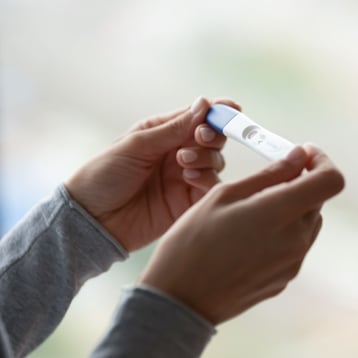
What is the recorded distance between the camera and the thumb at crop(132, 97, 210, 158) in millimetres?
619

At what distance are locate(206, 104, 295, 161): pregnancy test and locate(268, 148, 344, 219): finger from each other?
2.4 inches

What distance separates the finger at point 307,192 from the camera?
0.45 meters

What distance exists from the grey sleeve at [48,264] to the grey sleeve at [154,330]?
0.20 meters

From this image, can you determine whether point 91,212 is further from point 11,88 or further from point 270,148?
point 11,88

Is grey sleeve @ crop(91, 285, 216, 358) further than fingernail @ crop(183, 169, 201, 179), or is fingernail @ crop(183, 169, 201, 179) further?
fingernail @ crop(183, 169, 201, 179)

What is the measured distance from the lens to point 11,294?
631 millimetres

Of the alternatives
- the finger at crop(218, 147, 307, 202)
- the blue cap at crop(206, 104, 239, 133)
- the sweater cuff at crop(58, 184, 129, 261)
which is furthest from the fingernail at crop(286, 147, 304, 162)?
the sweater cuff at crop(58, 184, 129, 261)

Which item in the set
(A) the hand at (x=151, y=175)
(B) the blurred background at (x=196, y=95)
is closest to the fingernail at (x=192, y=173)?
(A) the hand at (x=151, y=175)

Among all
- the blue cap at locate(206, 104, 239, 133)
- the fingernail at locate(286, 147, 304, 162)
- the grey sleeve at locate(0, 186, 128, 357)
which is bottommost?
the grey sleeve at locate(0, 186, 128, 357)

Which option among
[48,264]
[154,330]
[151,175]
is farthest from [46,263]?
[154,330]

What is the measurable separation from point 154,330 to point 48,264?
0.76 ft

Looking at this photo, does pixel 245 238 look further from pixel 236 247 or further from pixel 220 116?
pixel 220 116

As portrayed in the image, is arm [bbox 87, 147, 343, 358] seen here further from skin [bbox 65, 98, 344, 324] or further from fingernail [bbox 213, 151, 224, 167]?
fingernail [bbox 213, 151, 224, 167]

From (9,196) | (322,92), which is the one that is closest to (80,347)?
(9,196)
